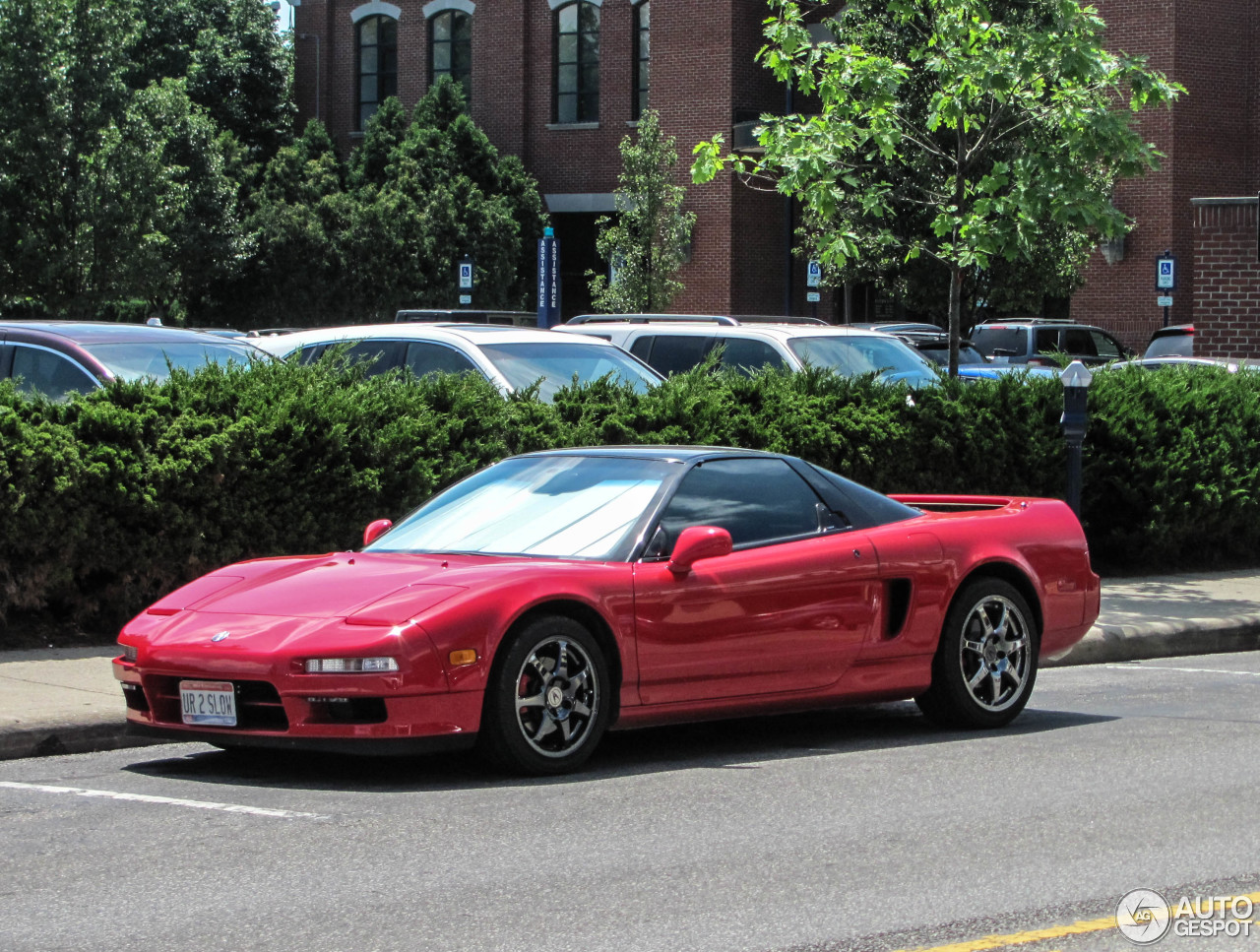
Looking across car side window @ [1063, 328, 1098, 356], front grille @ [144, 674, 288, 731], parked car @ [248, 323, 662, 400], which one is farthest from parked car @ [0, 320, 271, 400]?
car side window @ [1063, 328, 1098, 356]

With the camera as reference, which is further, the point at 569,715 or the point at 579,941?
the point at 569,715

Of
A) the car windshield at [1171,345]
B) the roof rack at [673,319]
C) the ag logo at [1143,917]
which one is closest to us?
the ag logo at [1143,917]

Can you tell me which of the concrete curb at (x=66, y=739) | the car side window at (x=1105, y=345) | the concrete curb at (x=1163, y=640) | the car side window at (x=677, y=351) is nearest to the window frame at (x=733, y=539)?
the concrete curb at (x=66, y=739)

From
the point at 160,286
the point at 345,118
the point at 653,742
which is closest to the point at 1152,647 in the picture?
the point at 653,742

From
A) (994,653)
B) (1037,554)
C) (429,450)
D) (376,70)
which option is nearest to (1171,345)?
(429,450)

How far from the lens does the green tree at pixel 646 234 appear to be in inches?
1549

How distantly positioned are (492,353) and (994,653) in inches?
269

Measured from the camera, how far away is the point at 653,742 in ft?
28.2

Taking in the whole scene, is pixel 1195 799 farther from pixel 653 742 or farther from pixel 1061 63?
pixel 1061 63

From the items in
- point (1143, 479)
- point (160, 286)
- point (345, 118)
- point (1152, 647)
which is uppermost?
point (345, 118)

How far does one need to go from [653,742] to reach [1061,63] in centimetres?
882

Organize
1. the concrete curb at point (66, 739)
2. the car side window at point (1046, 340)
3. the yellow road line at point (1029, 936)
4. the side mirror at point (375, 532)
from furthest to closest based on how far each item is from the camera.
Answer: the car side window at point (1046, 340)
the side mirror at point (375, 532)
the concrete curb at point (66, 739)
the yellow road line at point (1029, 936)

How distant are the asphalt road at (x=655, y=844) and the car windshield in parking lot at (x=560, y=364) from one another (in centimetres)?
607

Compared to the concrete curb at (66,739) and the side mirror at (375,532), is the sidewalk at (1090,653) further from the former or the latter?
the side mirror at (375,532)
